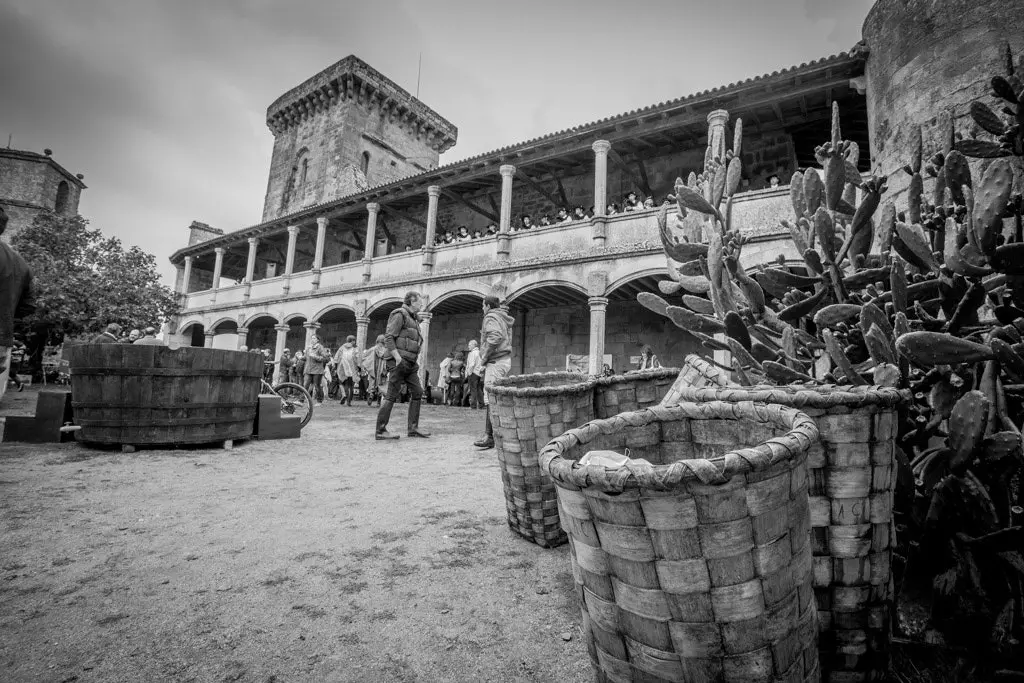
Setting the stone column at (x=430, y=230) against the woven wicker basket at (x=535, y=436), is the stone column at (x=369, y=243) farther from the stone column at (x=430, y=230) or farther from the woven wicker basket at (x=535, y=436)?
the woven wicker basket at (x=535, y=436)

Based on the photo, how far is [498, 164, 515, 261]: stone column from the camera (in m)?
12.7

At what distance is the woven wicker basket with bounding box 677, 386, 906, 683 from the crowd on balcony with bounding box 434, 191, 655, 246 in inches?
408

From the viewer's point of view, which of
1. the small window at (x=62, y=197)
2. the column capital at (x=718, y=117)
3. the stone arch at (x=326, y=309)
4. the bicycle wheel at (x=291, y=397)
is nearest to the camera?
the bicycle wheel at (x=291, y=397)

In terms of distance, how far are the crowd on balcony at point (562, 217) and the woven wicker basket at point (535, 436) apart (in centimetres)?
950

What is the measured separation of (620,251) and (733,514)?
34.5 ft

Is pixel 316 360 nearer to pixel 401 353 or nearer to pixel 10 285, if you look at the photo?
pixel 401 353

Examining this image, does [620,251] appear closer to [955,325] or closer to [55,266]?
[955,325]

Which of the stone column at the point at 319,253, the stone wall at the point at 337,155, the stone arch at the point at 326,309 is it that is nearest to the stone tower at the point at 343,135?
the stone wall at the point at 337,155

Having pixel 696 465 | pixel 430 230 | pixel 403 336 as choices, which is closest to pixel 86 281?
pixel 430 230

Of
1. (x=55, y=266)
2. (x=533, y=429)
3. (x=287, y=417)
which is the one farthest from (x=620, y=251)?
(x=55, y=266)

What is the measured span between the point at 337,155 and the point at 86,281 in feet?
38.1

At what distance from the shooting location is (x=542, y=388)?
222 centimetres

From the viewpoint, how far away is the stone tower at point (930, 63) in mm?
5227

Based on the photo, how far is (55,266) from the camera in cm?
1908
